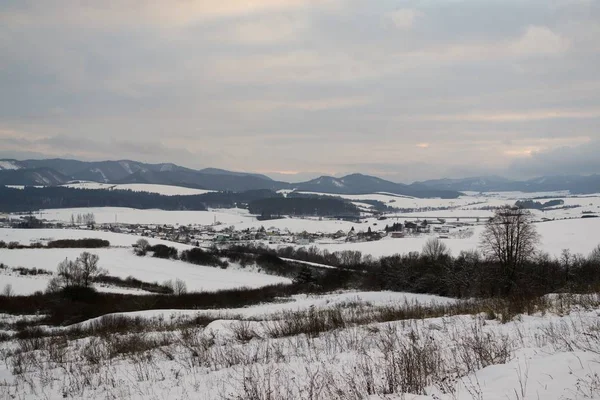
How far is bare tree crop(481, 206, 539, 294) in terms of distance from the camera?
26.4 m

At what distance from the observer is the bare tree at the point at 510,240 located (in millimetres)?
26391

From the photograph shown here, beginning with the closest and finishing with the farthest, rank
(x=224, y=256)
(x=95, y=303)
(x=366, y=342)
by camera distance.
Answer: (x=366, y=342), (x=95, y=303), (x=224, y=256)

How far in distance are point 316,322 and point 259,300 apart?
33.5 m

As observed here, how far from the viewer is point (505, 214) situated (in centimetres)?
2712

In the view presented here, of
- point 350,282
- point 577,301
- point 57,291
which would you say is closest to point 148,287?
point 57,291

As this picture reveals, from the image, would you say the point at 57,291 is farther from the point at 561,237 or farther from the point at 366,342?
the point at 561,237

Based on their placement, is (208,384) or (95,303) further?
(95,303)

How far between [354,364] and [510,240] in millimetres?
25216

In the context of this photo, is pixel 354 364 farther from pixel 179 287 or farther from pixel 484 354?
pixel 179 287

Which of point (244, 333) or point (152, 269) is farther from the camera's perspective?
point (152, 269)

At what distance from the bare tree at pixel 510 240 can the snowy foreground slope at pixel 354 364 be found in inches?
695

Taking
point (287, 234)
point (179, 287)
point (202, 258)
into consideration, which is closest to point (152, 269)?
point (202, 258)

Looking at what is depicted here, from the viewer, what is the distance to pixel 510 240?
27062mm

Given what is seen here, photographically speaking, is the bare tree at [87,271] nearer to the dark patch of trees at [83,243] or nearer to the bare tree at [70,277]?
the bare tree at [70,277]
